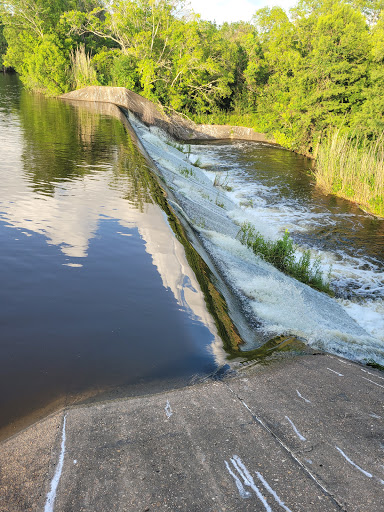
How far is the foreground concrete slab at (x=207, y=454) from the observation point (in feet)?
6.43

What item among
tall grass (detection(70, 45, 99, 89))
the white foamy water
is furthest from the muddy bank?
the white foamy water

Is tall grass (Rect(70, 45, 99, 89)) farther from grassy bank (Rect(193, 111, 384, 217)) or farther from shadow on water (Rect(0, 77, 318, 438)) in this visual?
shadow on water (Rect(0, 77, 318, 438))

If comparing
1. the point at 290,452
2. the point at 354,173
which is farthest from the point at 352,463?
the point at 354,173

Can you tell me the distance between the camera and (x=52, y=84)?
23.8 meters

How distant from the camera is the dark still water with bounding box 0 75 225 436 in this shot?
3.08 meters

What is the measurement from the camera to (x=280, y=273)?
20.1 ft

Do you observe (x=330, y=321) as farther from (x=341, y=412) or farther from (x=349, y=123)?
(x=349, y=123)

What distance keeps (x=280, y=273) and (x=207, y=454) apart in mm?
4227

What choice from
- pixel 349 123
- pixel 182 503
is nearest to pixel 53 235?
pixel 182 503

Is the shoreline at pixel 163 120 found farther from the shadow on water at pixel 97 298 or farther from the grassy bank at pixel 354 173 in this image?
the shadow on water at pixel 97 298

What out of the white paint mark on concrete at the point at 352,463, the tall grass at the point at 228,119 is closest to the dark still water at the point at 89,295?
the white paint mark on concrete at the point at 352,463

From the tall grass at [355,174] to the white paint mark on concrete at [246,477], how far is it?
35.3ft

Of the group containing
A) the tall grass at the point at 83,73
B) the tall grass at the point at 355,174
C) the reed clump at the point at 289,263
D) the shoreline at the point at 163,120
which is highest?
the tall grass at the point at 83,73

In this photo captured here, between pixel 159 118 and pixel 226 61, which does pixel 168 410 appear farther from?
pixel 226 61
